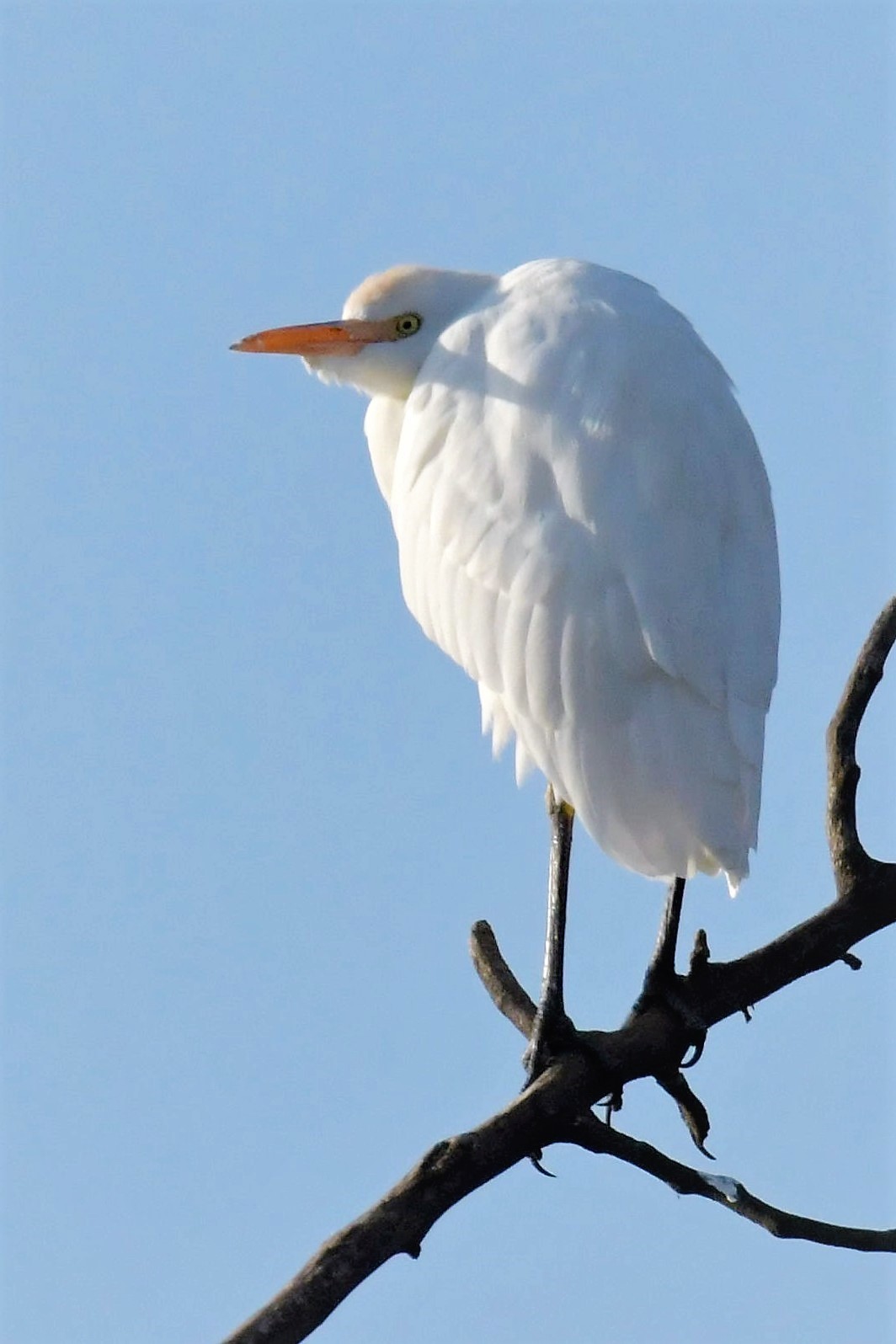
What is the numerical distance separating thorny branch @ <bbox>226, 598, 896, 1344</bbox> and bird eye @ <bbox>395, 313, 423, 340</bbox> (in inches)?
58.3

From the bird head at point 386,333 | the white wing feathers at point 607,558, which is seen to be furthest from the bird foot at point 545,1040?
the bird head at point 386,333

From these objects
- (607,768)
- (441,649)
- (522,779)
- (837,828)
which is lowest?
(837,828)

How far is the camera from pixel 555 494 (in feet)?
11.5

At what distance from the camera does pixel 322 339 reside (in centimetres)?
444

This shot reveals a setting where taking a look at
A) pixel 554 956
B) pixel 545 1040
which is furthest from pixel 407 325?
pixel 545 1040

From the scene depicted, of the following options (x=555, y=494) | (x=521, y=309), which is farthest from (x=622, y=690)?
(x=521, y=309)

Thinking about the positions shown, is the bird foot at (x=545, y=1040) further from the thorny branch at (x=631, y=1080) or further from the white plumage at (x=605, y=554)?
the white plumage at (x=605, y=554)

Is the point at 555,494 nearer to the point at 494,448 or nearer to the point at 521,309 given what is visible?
the point at 494,448

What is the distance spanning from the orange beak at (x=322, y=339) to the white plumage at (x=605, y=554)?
1.15 feet

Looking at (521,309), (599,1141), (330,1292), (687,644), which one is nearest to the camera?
(330,1292)

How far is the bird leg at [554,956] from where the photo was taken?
3.54m

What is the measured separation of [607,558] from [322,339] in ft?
4.38

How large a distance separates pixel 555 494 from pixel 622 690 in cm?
42

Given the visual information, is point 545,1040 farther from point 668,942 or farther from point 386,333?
point 386,333
